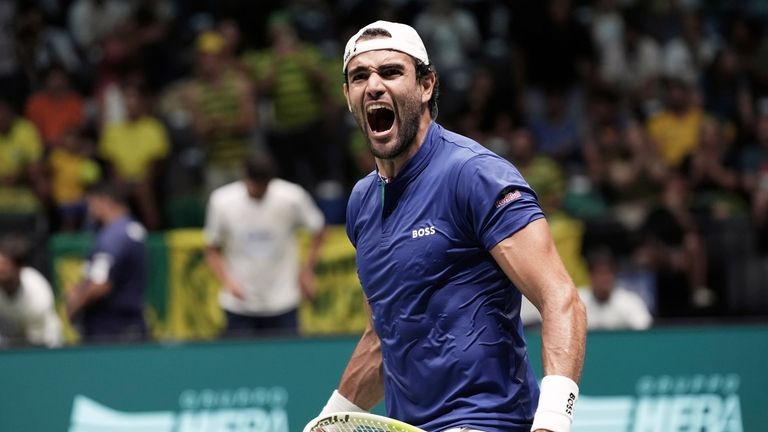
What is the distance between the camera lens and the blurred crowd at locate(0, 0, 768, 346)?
1159 cm

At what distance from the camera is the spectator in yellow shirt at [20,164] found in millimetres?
12719

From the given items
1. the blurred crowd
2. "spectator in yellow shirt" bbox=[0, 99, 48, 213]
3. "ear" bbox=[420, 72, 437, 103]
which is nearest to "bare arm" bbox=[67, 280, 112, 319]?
the blurred crowd

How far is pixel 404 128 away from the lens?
3939mm

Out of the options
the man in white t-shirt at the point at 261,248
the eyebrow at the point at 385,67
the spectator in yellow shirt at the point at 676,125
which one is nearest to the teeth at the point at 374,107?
the eyebrow at the point at 385,67

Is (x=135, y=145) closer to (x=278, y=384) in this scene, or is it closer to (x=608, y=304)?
(x=608, y=304)

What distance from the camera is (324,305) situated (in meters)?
11.1

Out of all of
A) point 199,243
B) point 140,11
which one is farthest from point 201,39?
point 199,243

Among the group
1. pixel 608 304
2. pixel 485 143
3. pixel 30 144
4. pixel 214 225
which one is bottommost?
pixel 608 304

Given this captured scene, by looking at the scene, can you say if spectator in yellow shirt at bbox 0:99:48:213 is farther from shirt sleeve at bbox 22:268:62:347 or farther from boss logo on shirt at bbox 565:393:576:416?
boss logo on shirt at bbox 565:393:576:416

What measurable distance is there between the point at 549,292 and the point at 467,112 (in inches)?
394

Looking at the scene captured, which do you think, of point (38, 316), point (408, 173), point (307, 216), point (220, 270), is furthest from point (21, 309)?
point (408, 173)

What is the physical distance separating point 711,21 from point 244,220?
713 centimetres

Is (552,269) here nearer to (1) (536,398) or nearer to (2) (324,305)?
(1) (536,398)

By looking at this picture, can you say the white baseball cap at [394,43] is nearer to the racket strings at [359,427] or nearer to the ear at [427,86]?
the ear at [427,86]
